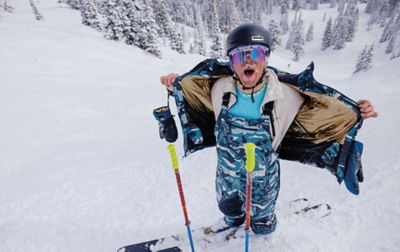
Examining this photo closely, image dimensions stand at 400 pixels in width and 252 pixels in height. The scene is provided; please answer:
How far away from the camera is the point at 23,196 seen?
4.54 metres

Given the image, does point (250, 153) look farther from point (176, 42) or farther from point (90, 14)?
point (90, 14)

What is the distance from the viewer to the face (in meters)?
2.24

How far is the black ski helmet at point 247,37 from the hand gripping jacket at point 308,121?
0.96 feet

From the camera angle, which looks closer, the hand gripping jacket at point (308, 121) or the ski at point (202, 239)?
the hand gripping jacket at point (308, 121)

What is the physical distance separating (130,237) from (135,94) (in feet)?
32.0

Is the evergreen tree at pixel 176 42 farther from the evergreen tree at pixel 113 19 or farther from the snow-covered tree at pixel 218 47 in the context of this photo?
the evergreen tree at pixel 113 19

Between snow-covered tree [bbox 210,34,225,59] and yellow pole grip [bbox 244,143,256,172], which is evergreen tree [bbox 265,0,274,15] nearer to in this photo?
snow-covered tree [bbox 210,34,225,59]

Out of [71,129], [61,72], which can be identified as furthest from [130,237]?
[61,72]

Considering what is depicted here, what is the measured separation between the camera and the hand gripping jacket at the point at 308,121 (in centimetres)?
221

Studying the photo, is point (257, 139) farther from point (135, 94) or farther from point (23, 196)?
point (135, 94)

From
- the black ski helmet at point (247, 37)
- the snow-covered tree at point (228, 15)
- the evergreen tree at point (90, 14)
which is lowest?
the snow-covered tree at point (228, 15)

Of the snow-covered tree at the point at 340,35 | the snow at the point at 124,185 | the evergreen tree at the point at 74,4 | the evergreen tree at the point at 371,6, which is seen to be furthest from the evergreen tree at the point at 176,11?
the snow at the point at 124,185

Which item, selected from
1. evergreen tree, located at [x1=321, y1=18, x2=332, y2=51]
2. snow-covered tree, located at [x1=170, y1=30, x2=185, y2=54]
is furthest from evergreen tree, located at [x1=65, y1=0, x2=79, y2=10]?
evergreen tree, located at [x1=321, y1=18, x2=332, y2=51]

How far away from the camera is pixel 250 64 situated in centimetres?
225
